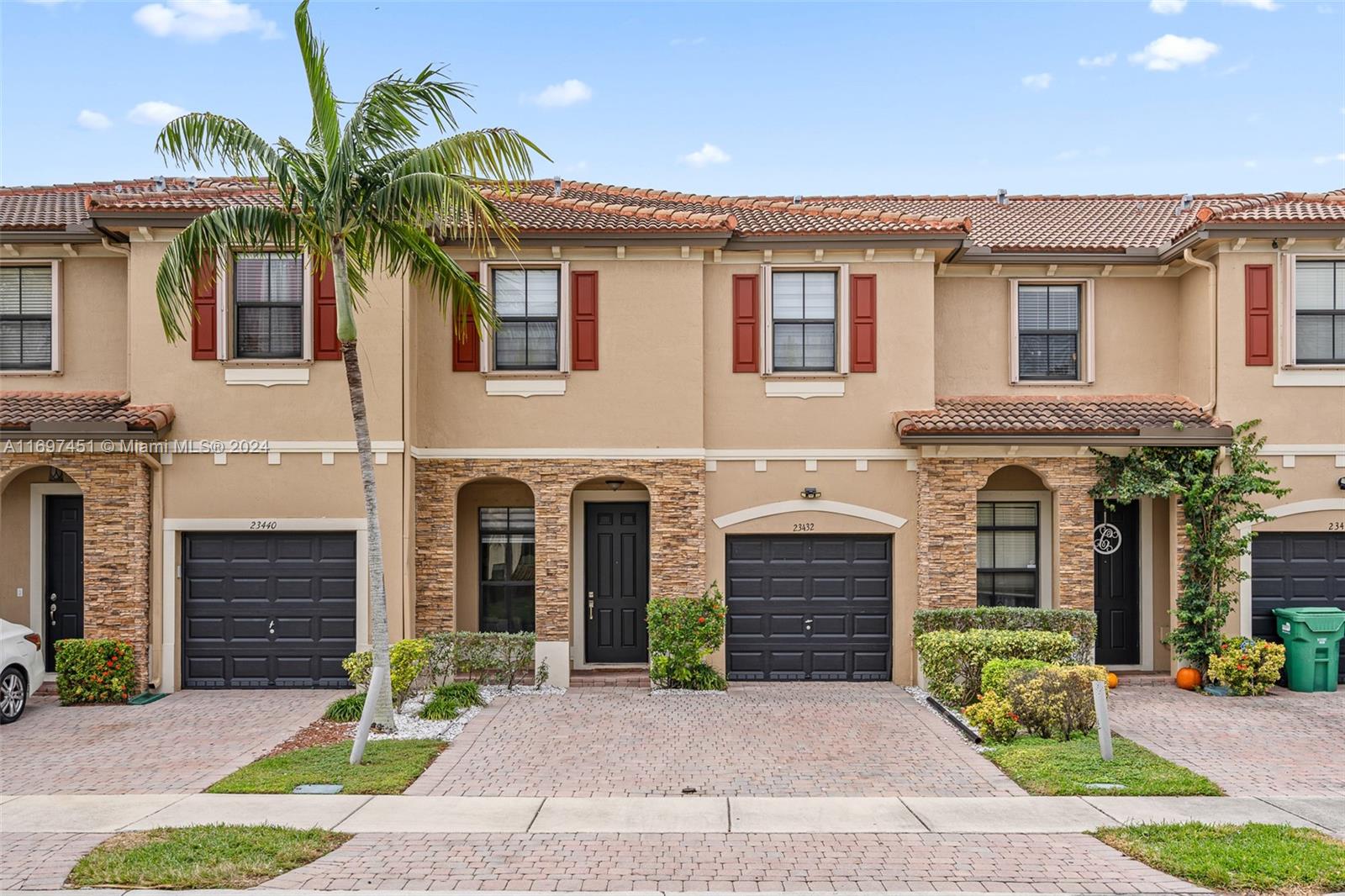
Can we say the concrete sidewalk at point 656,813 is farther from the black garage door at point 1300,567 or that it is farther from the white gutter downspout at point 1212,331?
the white gutter downspout at point 1212,331

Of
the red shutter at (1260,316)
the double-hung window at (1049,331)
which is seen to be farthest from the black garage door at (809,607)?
the red shutter at (1260,316)

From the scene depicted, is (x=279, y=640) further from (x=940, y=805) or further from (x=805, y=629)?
(x=940, y=805)

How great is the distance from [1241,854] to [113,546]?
13564 mm

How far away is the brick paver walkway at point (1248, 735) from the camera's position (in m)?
9.19

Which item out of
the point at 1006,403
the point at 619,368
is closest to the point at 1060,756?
the point at 1006,403

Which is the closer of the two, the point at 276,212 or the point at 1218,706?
the point at 276,212

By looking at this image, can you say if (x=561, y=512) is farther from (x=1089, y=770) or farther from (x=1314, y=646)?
(x=1314, y=646)

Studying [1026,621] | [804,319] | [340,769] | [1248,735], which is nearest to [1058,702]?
[1248,735]

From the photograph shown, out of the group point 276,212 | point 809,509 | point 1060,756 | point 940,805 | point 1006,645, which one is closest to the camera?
point 940,805

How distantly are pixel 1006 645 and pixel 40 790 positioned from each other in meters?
10.8

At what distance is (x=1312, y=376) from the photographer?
45.3 ft

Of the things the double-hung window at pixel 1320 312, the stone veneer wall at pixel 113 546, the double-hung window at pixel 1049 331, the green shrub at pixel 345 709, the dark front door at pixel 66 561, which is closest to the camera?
the green shrub at pixel 345 709

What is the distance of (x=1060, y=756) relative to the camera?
31.3 ft

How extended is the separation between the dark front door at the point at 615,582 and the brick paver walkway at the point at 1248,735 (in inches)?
273
